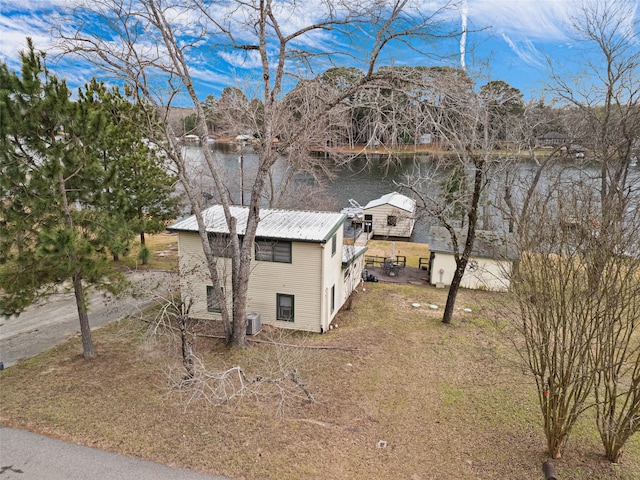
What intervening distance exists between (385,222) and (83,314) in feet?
80.5

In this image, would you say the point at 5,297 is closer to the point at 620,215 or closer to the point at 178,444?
the point at 178,444

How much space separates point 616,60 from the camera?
17.5 metres

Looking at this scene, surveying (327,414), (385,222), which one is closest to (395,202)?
(385,222)

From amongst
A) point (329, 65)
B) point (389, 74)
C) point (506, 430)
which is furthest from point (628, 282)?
point (329, 65)

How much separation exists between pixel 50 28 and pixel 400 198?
29183 millimetres

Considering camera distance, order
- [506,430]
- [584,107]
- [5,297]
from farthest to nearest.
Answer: [584,107] → [5,297] → [506,430]

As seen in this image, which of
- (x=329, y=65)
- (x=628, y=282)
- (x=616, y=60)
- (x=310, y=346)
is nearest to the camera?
(x=628, y=282)

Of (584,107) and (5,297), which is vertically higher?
(584,107)

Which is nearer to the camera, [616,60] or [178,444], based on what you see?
[178,444]

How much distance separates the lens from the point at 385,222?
32.6m

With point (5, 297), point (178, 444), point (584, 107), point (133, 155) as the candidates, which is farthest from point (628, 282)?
point (133, 155)

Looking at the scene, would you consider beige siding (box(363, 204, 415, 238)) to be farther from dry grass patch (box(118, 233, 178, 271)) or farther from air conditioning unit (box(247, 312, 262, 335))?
air conditioning unit (box(247, 312, 262, 335))

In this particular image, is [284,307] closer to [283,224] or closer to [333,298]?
[333,298]

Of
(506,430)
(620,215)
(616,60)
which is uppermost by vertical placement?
(616,60)
